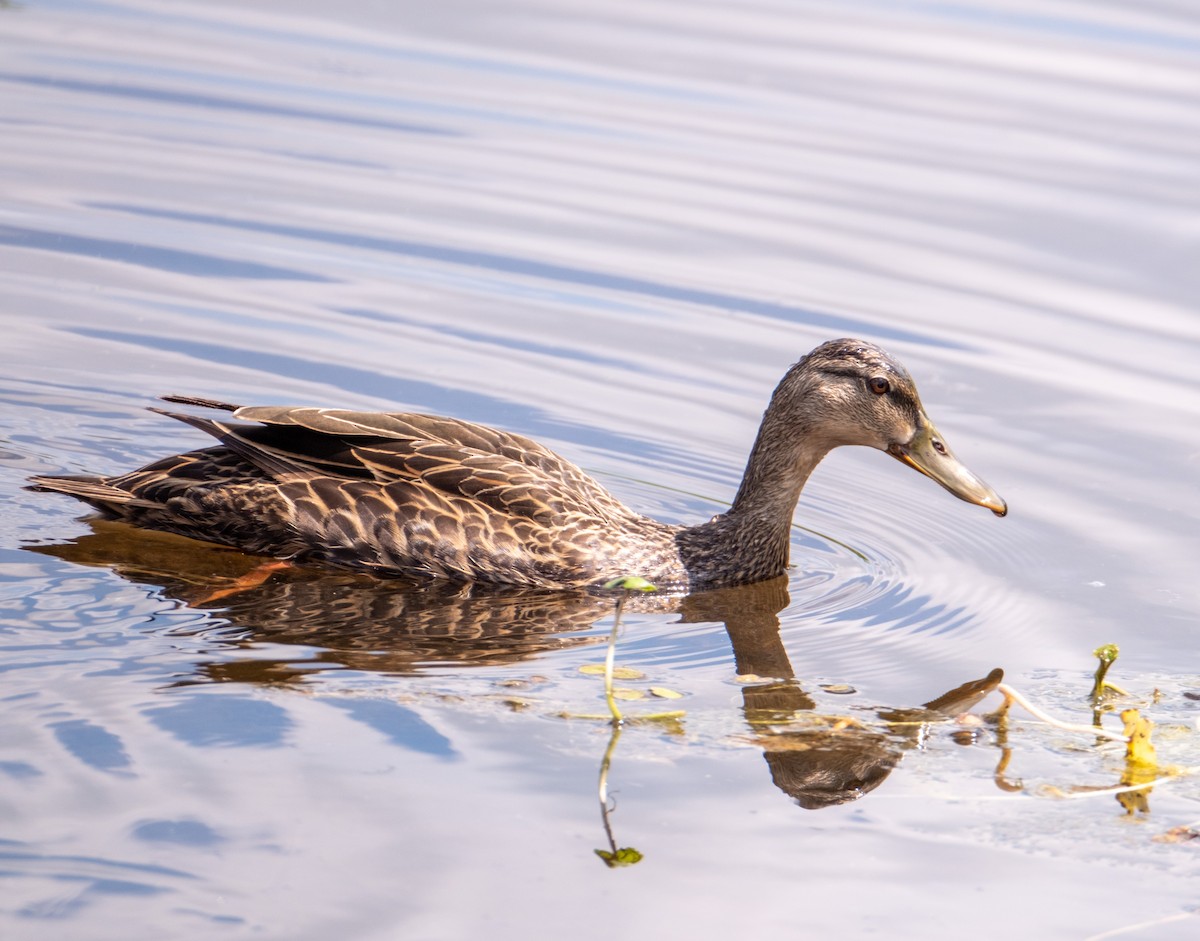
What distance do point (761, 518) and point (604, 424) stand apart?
181 cm

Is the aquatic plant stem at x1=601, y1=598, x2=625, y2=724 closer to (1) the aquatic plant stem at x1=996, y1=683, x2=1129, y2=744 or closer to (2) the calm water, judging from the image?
(2) the calm water

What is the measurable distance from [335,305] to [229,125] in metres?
3.58

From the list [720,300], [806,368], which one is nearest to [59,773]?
[806,368]

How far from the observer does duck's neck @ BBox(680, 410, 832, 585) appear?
28.7ft

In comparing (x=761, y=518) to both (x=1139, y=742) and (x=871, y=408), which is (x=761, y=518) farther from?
(x=1139, y=742)

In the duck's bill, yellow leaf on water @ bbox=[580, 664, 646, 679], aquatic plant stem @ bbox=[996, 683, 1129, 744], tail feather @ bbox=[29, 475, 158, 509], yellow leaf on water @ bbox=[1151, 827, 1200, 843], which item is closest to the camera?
yellow leaf on water @ bbox=[1151, 827, 1200, 843]

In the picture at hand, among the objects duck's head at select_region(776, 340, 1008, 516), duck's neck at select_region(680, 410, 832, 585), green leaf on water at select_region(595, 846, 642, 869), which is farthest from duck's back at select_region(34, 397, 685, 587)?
green leaf on water at select_region(595, 846, 642, 869)

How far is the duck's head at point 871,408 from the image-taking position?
339 inches

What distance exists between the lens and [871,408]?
8.71m

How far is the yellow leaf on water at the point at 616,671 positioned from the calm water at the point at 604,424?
5 cm

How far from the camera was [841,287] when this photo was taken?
40.2 ft

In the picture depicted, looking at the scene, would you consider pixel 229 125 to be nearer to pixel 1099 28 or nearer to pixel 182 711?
pixel 1099 28

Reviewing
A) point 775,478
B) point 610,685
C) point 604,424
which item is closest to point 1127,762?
point 610,685

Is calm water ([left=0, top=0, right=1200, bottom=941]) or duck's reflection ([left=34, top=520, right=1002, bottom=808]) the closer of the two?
calm water ([left=0, top=0, right=1200, bottom=941])
